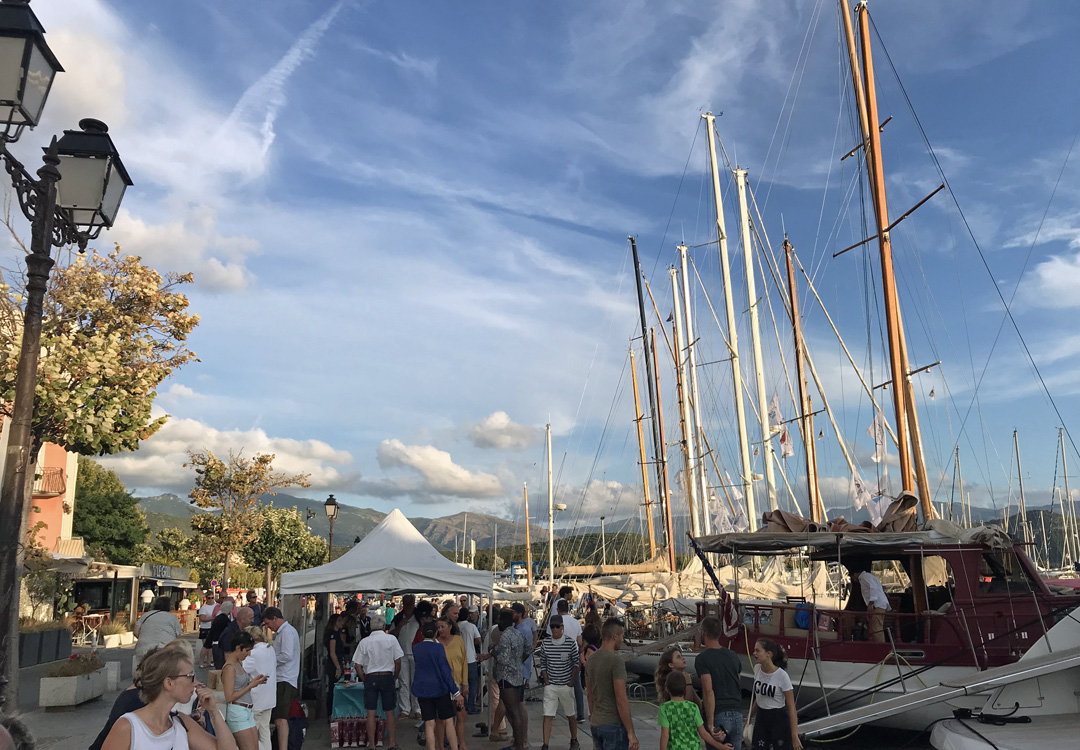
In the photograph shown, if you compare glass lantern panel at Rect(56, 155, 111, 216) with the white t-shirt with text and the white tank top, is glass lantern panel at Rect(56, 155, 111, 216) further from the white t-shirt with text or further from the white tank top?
the white t-shirt with text

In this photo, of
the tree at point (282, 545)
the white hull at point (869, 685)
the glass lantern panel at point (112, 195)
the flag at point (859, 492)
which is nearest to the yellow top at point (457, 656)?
the white hull at point (869, 685)

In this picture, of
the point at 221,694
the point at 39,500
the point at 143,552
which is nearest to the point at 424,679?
the point at 221,694

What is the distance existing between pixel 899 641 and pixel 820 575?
1418 cm

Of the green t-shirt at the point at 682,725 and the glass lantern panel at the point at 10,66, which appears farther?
the green t-shirt at the point at 682,725

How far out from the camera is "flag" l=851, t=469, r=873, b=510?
25547 mm

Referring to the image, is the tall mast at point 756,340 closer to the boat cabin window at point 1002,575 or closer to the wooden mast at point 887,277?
the wooden mast at point 887,277

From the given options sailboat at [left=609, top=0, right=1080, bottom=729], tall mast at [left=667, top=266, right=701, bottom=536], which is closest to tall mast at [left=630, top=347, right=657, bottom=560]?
tall mast at [left=667, top=266, right=701, bottom=536]

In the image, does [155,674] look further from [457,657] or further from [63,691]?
[63,691]

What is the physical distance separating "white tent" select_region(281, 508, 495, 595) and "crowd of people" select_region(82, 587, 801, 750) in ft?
2.05

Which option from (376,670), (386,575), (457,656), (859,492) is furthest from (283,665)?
(859,492)

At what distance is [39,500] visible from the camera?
3531 centimetres

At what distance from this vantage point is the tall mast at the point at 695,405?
37.2 meters

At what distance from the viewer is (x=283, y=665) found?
8922mm

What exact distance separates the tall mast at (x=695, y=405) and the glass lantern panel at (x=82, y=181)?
1272 inches
